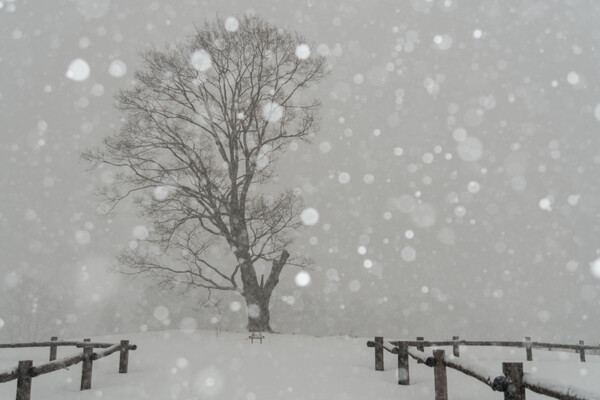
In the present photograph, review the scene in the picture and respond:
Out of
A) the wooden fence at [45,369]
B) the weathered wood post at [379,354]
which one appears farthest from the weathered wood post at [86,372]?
the weathered wood post at [379,354]

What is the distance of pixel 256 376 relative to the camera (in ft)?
25.5

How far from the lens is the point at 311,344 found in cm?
1287

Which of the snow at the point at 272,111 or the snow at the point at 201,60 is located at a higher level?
the snow at the point at 201,60

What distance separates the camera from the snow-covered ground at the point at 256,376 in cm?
654

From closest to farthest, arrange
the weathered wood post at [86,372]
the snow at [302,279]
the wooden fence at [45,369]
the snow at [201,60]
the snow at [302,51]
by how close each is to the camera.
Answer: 1. the wooden fence at [45,369]
2. the weathered wood post at [86,372]
3. the snow at [201,60]
4. the snow at [302,51]
5. the snow at [302,279]

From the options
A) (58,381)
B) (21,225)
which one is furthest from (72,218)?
(58,381)

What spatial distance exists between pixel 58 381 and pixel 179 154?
11.0m

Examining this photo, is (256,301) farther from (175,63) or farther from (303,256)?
(175,63)

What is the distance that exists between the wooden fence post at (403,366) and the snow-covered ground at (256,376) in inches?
6.9

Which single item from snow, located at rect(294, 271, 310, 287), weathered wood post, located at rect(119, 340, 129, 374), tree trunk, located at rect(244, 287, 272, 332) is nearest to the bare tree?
tree trunk, located at rect(244, 287, 272, 332)

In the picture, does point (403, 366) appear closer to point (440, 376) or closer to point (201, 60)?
point (440, 376)

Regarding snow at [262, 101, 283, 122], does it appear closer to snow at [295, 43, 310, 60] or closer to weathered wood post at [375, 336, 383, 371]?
snow at [295, 43, 310, 60]

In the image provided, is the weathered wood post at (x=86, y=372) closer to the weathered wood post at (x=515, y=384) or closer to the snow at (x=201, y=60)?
the weathered wood post at (x=515, y=384)

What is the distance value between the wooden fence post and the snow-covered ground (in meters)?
0.18
